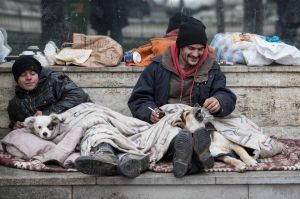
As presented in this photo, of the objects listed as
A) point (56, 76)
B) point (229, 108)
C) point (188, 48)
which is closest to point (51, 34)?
point (56, 76)

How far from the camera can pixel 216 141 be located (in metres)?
5.34

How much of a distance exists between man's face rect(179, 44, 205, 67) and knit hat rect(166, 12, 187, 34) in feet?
5.21

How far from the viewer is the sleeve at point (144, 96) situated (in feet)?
18.6

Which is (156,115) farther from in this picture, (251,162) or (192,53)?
(251,162)

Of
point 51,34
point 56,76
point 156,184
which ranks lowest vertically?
point 156,184

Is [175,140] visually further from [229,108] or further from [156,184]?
[229,108]

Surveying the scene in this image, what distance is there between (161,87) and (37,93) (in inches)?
46.9

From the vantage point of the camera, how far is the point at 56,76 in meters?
6.04

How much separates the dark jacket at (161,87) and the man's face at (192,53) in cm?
16

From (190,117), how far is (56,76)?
1.53 meters

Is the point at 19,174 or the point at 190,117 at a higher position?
the point at 190,117

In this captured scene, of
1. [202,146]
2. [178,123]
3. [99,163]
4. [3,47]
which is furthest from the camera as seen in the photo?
[3,47]

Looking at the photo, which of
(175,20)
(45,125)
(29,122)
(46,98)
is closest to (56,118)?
(45,125)

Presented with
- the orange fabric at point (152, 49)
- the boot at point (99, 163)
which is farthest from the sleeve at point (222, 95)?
the boot at point (99, 163)
